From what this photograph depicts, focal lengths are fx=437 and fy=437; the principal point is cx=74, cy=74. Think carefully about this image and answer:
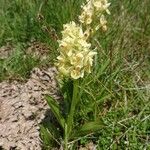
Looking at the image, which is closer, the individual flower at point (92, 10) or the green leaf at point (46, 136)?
the individual flower at point (92, 10)

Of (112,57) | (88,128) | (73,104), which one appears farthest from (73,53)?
(112,57)

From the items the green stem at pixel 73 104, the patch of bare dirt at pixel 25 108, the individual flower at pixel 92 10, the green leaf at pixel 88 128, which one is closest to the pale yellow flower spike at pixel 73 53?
the green stem at pixel 73 104

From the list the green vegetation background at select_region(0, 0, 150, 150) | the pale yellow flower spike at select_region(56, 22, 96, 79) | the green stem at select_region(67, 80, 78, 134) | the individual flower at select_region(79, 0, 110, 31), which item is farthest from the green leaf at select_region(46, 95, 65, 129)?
the individual flower at select_region(79, 0, 110, 31)

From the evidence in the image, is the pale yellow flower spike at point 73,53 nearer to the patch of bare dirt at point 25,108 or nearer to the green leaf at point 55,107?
the green leaf at point 55,107

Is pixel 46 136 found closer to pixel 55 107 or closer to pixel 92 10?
pixel 55 107

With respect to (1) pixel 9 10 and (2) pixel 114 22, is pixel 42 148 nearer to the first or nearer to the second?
(2) pixel 114 22
